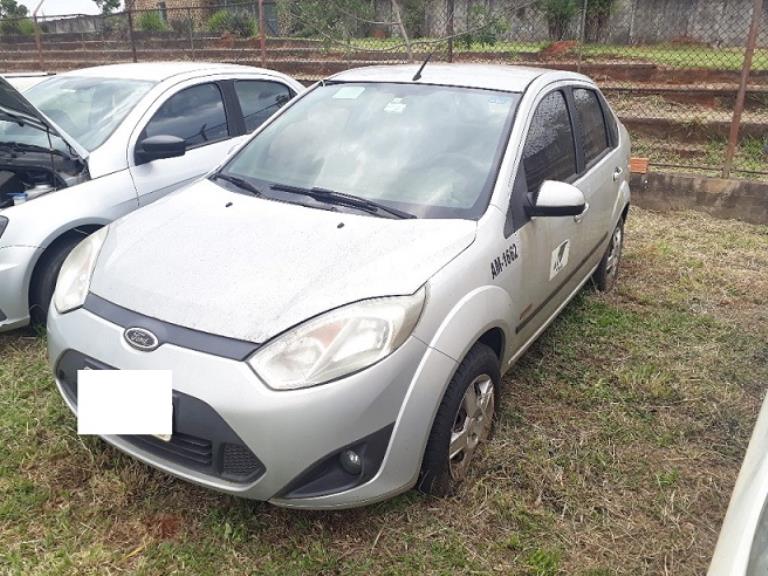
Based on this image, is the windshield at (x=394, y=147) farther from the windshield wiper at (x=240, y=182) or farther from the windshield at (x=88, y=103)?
the windshield at (x=88, y=103)

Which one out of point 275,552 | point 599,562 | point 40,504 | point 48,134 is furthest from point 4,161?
point 599,562

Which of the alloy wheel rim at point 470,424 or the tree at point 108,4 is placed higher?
the tree at point 108,4

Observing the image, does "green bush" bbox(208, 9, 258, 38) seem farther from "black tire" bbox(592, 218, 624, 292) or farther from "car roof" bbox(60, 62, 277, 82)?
"black tire" bbox(592, 218, 624, 292)

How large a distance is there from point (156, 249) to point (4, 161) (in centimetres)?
181

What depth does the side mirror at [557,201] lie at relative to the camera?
8.65 feet

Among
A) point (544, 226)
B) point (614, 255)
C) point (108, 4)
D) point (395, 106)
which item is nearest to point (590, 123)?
point (614, 255)

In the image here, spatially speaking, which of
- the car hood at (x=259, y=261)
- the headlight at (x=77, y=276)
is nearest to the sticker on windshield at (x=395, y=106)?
the car hood at (x=259, y=261)

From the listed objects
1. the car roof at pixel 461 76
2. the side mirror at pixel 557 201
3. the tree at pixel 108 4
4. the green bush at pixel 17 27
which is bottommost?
the side mirror at pixel 557 201

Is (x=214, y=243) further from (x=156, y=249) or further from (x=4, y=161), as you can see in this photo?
(x=4, y=161)

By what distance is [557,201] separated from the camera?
8.68ft

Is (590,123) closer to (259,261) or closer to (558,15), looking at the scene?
(259,261)

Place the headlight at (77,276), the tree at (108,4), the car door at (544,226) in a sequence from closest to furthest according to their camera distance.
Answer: the headlight at (77,276) → the car door at (544,226) → the tree at (108,4)

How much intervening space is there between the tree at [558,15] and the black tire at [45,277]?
7344 millimetres

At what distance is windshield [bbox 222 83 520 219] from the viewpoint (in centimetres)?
266
